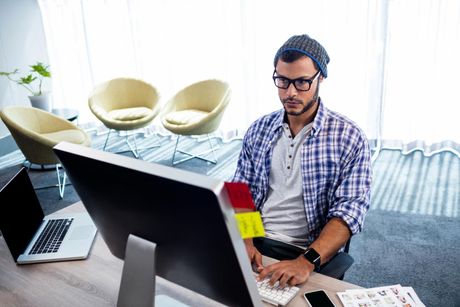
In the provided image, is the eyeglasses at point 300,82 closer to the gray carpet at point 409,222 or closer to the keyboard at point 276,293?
the keyboard at point 276,293

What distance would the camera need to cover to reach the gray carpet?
2.18 meters

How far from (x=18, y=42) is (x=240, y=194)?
19.1ft

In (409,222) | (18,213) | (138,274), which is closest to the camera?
(138,274)

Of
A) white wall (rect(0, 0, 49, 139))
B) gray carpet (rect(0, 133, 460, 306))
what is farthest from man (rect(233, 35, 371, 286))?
white wall (rect(0, 0, 49, 139))

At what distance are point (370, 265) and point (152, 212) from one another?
6.39ft

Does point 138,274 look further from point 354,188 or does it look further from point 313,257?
point 354,188

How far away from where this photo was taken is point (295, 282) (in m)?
1.08

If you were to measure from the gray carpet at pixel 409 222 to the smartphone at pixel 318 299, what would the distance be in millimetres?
1279

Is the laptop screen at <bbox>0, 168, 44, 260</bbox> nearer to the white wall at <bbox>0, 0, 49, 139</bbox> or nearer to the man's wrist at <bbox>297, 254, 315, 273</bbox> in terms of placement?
the man's wrist at <bbox>297, 254, 315, 273</bbox>

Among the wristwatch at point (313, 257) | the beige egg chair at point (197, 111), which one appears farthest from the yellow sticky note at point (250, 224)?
the beige egg chair at point (197, 111)

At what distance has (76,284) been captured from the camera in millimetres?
1154

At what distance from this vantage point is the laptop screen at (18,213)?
1211mm

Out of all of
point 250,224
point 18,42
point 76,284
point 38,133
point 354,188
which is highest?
point 18,42

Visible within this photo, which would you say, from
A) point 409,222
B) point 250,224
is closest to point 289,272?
point 250,224
